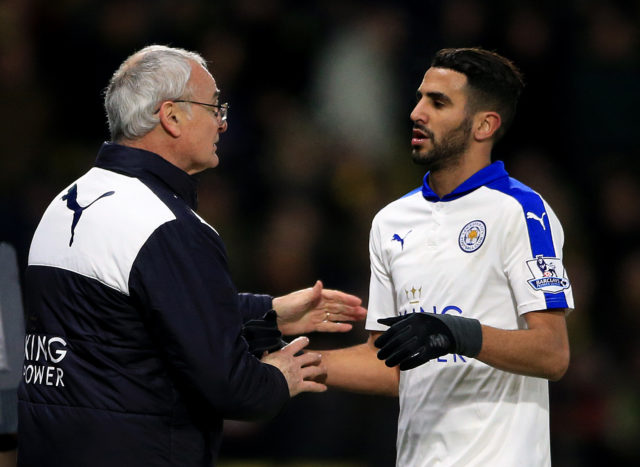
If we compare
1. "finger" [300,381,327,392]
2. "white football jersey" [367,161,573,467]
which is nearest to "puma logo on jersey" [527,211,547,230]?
"white football jersey" [367,161,573,467]

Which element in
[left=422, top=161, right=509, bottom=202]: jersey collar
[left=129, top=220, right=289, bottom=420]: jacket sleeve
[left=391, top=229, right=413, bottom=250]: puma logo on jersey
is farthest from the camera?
[left=391, top=229, right=413, bottom=250]: puma logo on jersey

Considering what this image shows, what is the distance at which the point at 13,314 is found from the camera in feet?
12.1

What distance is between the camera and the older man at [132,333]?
114 inches

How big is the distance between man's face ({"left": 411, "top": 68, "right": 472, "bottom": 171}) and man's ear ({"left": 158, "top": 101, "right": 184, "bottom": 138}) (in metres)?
0.95

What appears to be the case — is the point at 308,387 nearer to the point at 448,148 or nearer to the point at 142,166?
the point at 142,166

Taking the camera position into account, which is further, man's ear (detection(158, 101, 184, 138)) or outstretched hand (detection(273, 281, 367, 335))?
outstretched hand (detection(273, 281, 367, 335))

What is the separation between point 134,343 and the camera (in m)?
2.95

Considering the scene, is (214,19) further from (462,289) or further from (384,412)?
(462,289)

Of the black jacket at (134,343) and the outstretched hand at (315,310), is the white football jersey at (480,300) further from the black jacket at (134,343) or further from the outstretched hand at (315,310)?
the black jacket at (134,343)

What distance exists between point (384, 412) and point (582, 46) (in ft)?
11.2

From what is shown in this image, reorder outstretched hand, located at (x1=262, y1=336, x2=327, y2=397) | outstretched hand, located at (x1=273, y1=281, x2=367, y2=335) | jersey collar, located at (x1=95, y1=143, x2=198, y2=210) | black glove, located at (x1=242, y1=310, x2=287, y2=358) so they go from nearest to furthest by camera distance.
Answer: jersey collar, located at (x1=95, y1=143, x2=198, y2=210), outstretched hand, located at (x1=262, y1=336, x2=327, y2=397), black glove, located at (x1=242, y1=310, x2=287, y2=358), outstretched hand, located at (x1=273, y1=281, x2=367, y2=335)

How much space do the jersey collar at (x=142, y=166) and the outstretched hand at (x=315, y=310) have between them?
835mm

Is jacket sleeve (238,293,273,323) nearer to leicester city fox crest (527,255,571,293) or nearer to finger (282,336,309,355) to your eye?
finger (282,336,309,355)

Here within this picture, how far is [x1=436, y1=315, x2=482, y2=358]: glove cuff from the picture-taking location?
3053mm
